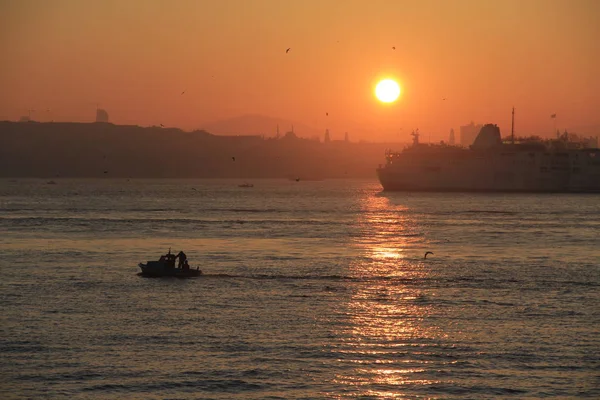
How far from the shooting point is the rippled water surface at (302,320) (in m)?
25.7

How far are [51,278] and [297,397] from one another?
27805 millimetres

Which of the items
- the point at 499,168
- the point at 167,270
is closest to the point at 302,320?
the point at 167,270

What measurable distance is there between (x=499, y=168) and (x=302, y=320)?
155 metres

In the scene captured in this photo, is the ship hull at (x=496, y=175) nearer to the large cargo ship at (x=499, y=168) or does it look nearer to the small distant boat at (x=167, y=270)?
the large cargo ship at (x=499, y=168)

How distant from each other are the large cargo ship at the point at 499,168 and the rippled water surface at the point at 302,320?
108619 millimetres

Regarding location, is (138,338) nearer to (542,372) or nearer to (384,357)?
(384,357)

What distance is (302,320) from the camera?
35.1m

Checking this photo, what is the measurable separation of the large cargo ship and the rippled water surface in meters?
109

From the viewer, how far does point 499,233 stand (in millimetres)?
84750

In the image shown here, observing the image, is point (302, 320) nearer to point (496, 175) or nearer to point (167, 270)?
point (167, 270)

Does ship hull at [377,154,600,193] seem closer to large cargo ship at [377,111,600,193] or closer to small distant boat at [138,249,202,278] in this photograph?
large cargo ship at [377,111,600,193]

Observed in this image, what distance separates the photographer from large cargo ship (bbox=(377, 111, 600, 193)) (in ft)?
592

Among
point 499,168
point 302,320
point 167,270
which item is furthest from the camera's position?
point 499,168

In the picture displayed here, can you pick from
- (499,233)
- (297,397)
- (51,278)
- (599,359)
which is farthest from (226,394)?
(499,233)
